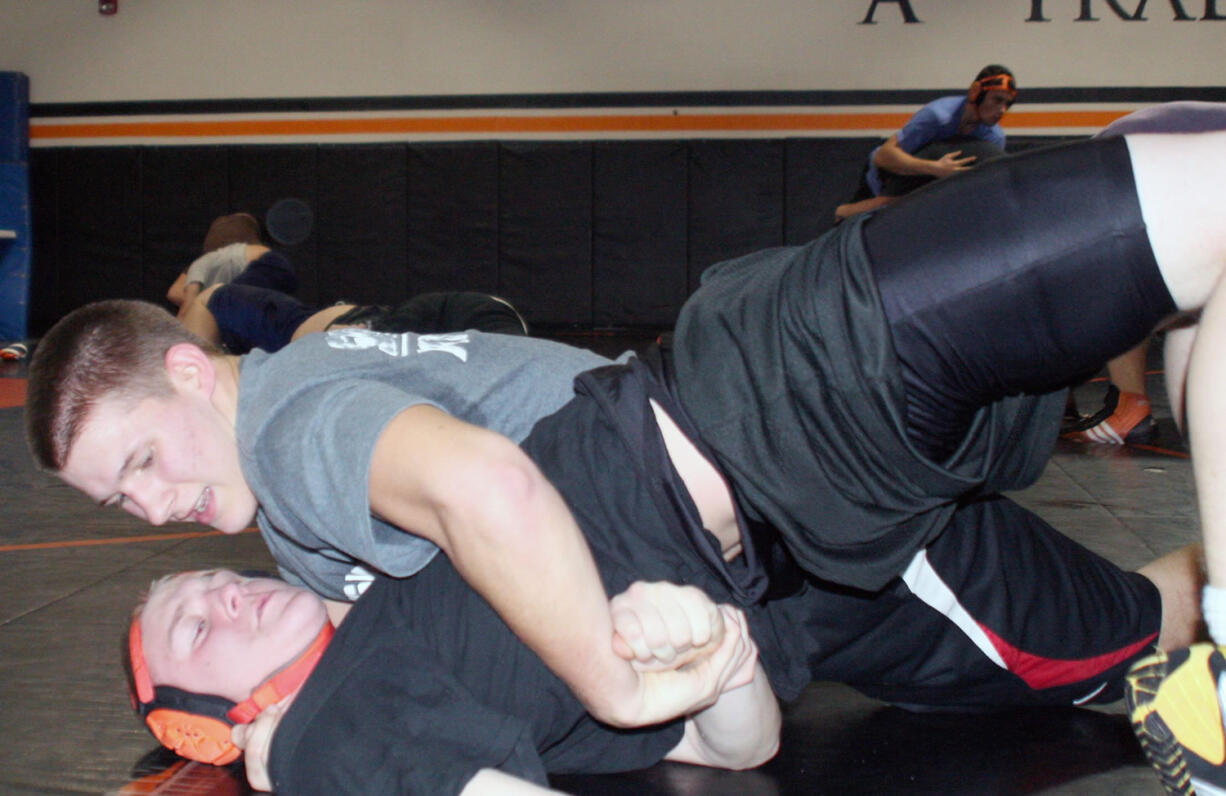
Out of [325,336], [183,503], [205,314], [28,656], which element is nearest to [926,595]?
[325,336]

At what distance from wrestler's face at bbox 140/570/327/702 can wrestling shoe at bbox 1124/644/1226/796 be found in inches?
43.2

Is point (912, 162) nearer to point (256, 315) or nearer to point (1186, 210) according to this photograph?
point (256, 315)

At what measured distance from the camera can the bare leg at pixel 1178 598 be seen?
5.14 ft

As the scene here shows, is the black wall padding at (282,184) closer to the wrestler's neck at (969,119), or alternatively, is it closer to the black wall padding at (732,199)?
the black wall padding at (732,199)

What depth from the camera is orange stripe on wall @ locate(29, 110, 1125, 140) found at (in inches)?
307

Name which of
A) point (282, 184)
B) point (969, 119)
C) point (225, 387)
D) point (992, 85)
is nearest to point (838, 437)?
point (225, 387)

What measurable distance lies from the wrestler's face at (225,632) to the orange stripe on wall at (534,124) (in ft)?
23.6

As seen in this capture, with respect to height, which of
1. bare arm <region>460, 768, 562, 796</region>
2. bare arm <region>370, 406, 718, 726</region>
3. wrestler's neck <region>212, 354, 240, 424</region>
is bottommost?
bare arm <region>460, 768, 562, 796</region>

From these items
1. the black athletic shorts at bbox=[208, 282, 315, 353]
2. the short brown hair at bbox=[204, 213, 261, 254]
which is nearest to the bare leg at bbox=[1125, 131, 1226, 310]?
the black athletic shorts at bbox=[208, 282, 315, 353]

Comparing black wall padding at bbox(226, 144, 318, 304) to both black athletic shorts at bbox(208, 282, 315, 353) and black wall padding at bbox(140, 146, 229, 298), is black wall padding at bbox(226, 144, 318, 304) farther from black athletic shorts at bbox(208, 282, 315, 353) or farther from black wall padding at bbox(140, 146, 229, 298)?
black athletic shorts at bbox(208, 282, 315, 353)

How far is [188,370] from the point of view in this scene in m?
1.35

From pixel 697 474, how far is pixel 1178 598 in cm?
90

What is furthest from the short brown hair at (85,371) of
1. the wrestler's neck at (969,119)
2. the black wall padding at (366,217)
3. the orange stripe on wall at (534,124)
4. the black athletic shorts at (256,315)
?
the orange stripe on wall at (534,124)

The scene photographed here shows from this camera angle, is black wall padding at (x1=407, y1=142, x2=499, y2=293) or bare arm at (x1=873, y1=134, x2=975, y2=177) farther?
black wall padding at (x1=407, y1=142, x2=499, y2=293)
